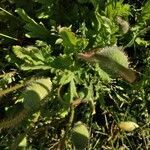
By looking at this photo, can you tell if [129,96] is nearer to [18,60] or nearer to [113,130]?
[113,130]

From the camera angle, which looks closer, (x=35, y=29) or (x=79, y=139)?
(x=79, y=139)

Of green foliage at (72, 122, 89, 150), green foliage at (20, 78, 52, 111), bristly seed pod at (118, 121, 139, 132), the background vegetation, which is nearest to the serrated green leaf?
the background vegetation

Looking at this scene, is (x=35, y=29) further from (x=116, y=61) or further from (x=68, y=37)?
(x=116, y=61)

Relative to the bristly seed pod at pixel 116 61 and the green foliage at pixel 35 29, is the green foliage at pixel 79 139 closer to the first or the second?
the bristly seed pod at pixel 116 61

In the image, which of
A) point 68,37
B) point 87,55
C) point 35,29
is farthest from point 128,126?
point 35,29

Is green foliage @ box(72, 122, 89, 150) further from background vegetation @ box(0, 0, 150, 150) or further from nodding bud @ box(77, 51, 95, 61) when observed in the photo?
nodding bud @ box(77, 51, 95, 61)

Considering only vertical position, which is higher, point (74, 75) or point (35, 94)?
point (74, 75)

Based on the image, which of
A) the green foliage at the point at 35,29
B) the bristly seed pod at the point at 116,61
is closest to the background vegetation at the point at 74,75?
the green foliage at the point at 35,29

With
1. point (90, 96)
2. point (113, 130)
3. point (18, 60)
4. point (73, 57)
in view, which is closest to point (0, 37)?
point (18, 60)

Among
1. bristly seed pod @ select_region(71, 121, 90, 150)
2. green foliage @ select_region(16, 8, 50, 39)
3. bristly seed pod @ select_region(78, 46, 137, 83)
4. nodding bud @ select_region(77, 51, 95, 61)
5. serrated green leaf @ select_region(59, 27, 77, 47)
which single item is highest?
green foliage @ select_region(16, 8, 50, 39)
